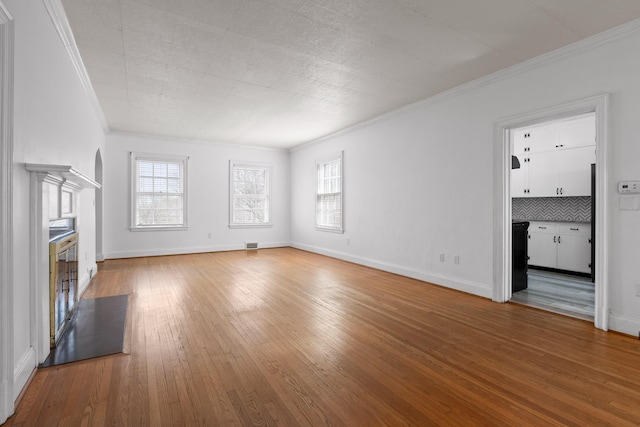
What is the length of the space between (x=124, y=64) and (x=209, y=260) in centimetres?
410

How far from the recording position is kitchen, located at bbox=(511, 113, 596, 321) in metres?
4.55

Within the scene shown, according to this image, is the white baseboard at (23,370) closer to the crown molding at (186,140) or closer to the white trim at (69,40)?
the white trim at (69,40)

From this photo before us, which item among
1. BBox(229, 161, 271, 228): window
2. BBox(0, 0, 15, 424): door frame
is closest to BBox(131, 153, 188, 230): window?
BBox(229, 161, 271, 228): window

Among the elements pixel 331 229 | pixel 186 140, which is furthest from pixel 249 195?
pixel 331 229

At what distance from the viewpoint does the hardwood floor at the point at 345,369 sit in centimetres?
175

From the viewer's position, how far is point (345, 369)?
224 centimetres

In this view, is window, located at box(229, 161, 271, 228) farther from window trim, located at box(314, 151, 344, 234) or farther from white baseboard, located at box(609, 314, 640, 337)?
white baseboard, located at box(609, 314, 640, 337)

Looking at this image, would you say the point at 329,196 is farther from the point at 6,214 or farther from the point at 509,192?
the point at 6,214

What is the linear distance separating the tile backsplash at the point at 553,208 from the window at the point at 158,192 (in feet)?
23.9

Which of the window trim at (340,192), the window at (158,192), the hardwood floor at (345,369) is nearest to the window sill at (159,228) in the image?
the window at (158,192)

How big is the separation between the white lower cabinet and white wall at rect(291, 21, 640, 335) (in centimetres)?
245

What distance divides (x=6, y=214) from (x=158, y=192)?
237 inches

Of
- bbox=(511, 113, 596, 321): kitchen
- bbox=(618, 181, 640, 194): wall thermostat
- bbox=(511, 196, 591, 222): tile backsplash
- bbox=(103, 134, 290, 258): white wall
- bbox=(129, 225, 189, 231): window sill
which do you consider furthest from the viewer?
bbox=(129, 225, 189, 231): window sill

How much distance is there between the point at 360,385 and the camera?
80.2 inches
